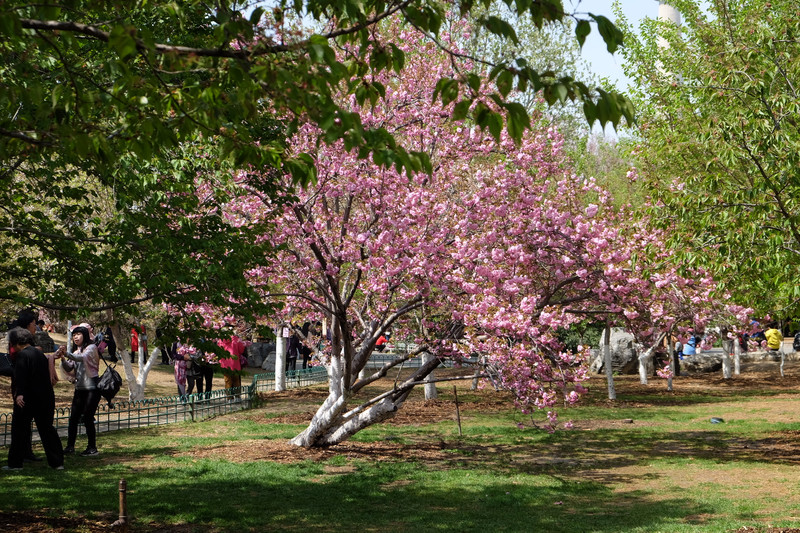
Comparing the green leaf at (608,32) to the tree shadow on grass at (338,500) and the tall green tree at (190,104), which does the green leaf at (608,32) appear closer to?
the tall green tree at (190,104)

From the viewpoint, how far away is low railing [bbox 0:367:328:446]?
15922 millimetres

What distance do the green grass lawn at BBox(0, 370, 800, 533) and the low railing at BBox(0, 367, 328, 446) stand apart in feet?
1.71

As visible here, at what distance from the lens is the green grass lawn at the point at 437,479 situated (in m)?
9.34

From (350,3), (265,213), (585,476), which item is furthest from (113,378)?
(350,3)

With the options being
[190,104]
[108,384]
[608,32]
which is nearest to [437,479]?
[108,384]

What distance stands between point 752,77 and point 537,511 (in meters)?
5.89

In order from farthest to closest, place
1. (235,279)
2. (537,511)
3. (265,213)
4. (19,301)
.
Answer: (265,213) → (537,511) → (235,279) → (19,301)

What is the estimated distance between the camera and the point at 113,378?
12.8 m

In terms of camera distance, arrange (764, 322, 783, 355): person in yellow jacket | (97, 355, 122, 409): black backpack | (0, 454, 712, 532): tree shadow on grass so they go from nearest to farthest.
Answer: (0, 454, 712, 532): tree shadow on grass
(97, 355, 122, 409): black backpack
(764, 322, 783, 355): person in yellow jacket

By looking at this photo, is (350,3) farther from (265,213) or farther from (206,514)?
(265,213)

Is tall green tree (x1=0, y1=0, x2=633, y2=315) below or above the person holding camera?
above

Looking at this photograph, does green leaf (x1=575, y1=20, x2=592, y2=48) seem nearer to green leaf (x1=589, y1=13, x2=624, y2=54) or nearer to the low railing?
green leaf (x1=589, y1=13, x2=624, y2=54)

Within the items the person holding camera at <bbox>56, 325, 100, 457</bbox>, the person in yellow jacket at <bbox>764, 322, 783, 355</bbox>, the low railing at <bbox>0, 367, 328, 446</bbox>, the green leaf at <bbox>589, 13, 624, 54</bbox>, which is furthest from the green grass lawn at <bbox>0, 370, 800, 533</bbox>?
the person in yellow jacket at <bbox>764, 322, 783, 355</bbox>

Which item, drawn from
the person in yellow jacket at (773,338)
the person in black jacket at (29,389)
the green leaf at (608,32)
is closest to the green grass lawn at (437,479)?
the person in black jacket at (29,389)
